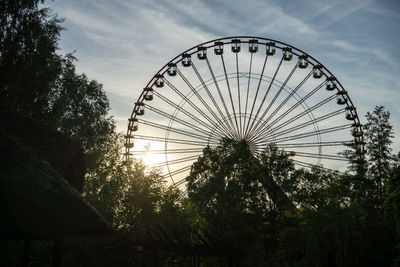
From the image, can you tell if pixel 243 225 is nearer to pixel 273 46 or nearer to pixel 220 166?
pixel 220 166

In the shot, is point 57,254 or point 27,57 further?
point 27,57

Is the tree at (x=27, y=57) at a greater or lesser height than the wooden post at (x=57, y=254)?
greater

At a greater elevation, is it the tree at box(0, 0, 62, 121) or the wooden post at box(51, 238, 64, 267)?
the tree at box(0, 0, 62, 121)

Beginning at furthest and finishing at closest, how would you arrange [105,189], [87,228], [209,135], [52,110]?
[105,189], [209,135], [52,110], [87,228]

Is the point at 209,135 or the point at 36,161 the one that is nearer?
the point at 36,161

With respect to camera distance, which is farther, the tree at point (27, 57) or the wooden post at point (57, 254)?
the tree at point (27, 57)

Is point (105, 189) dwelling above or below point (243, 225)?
above

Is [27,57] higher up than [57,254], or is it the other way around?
[27,57]

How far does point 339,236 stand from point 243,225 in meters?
5.81

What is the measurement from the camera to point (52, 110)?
23109 mm

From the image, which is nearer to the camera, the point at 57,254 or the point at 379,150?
the point at 57,254

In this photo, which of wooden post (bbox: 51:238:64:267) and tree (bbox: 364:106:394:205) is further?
tree (bbox: 364:106:394:205)

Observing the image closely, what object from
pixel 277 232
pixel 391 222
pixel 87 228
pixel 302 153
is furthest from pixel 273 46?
pixel 87 228

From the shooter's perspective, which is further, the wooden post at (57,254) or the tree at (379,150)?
the tree at (379,150)
